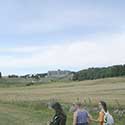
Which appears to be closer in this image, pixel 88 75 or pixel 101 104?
pixel 101 104

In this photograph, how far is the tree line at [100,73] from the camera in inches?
4383

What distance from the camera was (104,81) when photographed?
90.9 m

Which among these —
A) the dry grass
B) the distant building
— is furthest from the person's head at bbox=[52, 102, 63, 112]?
the distant building

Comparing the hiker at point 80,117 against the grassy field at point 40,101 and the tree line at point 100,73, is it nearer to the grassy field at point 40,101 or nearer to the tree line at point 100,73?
the grassy field at point 40,101

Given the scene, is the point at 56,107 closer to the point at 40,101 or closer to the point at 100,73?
the point at 40,101

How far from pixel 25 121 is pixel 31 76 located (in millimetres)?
152019

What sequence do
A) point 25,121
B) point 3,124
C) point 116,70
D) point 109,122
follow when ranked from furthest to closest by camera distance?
point 116,70, point 25,121, point 3,124, point 109,122

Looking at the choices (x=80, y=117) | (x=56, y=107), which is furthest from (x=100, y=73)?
(x=56, y=107)

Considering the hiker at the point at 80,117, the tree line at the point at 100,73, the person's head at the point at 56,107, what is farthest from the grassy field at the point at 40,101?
the tree line at the point at 100,73

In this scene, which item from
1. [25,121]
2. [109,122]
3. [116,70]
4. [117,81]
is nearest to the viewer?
[109,122]

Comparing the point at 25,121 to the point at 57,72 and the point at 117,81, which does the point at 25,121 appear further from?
the point at 57,72

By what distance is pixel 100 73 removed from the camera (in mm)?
117688

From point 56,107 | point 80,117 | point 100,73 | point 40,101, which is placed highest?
point 100,73

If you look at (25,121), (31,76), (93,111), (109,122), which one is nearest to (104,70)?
(31,76)
